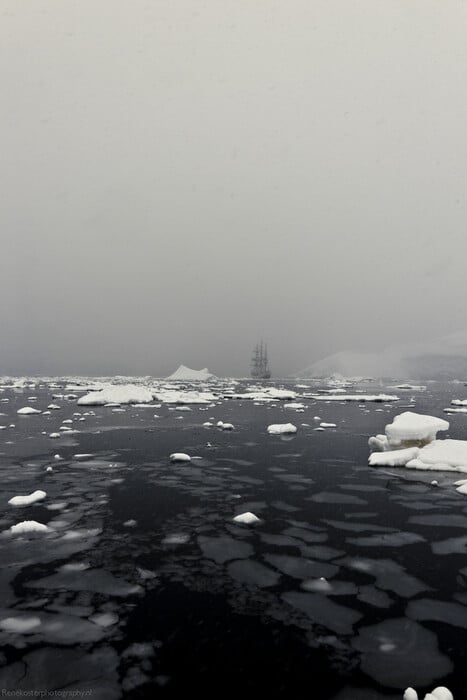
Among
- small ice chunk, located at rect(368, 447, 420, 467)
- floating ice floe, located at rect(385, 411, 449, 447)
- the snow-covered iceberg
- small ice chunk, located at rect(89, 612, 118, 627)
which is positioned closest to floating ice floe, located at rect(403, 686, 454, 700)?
small ice chunk, located at rect(89, 612, 118, 627)

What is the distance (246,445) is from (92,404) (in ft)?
76.1

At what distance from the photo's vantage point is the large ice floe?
39.9 ft

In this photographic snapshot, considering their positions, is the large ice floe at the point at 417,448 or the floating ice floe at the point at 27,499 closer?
the floating ice floe at the point at 27,499

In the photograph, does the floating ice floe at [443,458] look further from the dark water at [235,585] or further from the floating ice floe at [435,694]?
the floating ice floe at [435,694]

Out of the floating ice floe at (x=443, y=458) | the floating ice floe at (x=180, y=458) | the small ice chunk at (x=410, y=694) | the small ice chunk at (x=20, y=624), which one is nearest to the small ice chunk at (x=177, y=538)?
the small ice chunk at (x=20, y=624)

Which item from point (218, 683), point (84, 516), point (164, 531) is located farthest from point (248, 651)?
point (84, 516)

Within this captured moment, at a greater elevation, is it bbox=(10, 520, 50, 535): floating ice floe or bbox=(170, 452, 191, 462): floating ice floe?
bbox=(10, 520, 50, 535): floating ice floe

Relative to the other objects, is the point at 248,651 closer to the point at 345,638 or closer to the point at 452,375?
the point at 345,638

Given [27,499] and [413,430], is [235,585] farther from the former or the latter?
[413,430]

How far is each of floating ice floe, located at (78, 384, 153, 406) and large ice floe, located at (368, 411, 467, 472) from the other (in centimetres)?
2642

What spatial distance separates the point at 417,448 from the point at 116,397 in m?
28.8

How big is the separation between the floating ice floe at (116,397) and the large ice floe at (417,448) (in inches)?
1040

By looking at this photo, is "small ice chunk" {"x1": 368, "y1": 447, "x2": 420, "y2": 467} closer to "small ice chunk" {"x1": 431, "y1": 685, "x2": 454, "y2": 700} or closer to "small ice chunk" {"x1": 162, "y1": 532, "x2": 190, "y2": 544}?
"small ice chunk" {"x1": 162, "y1": 532, "x2": 190, "y2": 544}

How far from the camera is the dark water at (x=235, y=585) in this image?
3.68 metres
